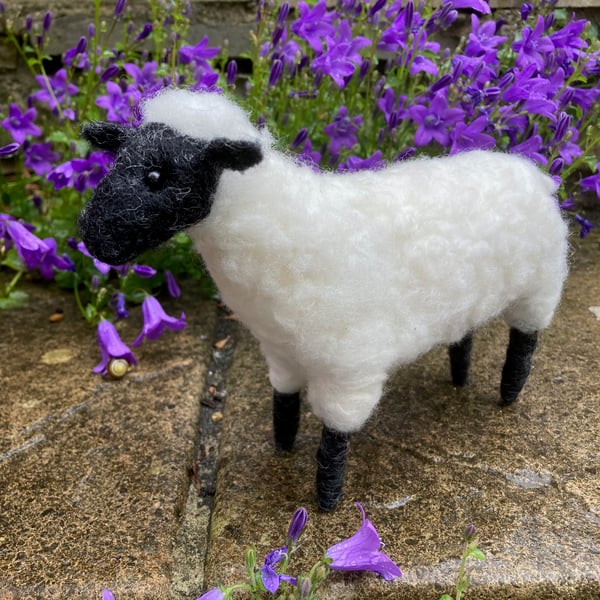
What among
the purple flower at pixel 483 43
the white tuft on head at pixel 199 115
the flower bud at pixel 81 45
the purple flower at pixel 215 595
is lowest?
the purple flower at pixel 215 595

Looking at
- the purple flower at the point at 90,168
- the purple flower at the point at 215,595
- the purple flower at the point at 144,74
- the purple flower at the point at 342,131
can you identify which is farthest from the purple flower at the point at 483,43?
the purple flower at the point at 215,595

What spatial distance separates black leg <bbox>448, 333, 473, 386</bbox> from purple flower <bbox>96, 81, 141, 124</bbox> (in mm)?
829

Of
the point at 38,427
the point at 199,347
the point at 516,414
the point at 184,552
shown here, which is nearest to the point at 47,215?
the point at 199,347

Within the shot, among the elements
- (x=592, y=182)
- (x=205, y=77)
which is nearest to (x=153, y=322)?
(x=205, y=77)

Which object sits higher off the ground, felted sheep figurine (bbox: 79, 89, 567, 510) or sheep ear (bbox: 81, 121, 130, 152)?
sheep ear (bbox: 81, 121, 130, 152)

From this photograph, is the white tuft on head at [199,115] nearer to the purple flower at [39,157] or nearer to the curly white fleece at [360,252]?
the curly white fleece at [360,252]

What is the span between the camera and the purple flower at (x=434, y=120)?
1.32 m

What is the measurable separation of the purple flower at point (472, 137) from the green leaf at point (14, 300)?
103cm

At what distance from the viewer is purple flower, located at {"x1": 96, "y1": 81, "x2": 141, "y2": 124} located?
148 centimetres

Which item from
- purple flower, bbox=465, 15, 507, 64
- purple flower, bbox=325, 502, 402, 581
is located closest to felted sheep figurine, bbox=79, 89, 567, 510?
purple flower, bbox=325, 502, 402, 581

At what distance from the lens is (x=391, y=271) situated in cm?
93

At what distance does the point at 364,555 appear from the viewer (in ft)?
2.93

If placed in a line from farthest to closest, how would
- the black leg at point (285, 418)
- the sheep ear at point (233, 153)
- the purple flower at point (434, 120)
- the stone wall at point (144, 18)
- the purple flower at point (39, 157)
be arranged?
the stone wall at point (144, 18)
the purple flower at point (39, 157)
the purple flower at point (434, 120)
the black leg at point (285, 418)
the sheep ear at point (233, 153)

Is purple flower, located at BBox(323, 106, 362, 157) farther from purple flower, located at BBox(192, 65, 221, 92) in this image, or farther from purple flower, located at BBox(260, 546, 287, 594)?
purple flower, located at BBox(260, 546, 287, 594)
